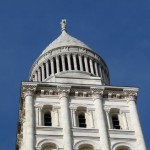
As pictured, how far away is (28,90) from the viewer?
5459 cm

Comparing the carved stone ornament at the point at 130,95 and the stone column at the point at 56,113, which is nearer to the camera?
the stone column at the point at 56,113

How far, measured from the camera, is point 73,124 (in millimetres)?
52531

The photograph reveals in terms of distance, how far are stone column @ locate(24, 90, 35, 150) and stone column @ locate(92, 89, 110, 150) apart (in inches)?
219

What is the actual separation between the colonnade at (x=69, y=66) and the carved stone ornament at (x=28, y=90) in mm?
4785

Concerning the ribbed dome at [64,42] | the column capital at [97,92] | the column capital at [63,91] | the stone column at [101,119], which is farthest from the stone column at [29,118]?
the ribbed dome at [64,42]

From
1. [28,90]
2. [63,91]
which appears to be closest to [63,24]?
[63,91]

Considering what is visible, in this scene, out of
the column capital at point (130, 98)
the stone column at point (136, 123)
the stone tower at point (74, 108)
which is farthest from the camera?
the column capital at point (130, 98)

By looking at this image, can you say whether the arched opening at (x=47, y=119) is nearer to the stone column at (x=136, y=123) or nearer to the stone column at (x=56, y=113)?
the stone column at (x=56, y=113)

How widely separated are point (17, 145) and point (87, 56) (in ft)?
36.8

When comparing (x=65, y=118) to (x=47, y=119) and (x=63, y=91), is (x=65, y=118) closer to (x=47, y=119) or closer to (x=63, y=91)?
(x=47, y=119)

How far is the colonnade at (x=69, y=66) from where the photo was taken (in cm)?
5994

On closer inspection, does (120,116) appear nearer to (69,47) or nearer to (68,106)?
(68,106)

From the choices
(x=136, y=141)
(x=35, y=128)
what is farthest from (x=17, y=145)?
(x=136, y=141)

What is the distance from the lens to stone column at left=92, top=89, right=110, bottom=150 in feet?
167
